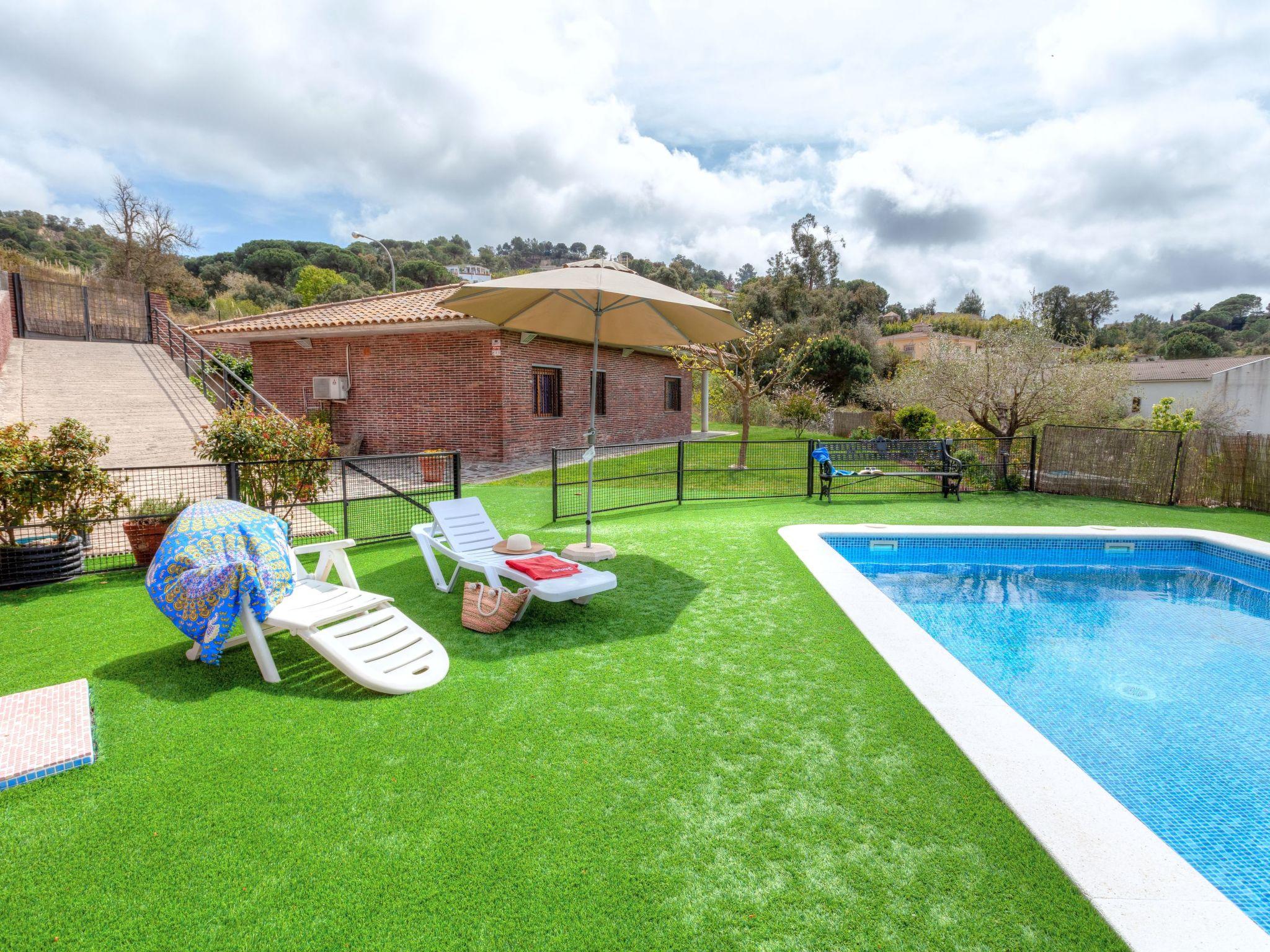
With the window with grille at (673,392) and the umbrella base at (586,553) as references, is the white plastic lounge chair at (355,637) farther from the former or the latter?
the window with grille at (673,392)

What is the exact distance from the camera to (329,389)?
15156 mm

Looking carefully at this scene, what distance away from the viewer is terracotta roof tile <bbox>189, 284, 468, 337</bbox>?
14.0 metres

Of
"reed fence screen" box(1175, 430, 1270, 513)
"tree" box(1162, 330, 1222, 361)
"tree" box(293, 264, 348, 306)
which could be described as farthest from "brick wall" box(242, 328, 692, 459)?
"tree" box(1162, 330, 1222, 361)

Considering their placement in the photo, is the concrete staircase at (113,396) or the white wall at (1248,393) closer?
the concrete staircase at (113,396)

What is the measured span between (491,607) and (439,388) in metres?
11.2

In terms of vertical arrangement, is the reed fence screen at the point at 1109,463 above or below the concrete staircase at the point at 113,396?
below

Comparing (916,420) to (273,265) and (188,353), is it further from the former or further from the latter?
(273,265)

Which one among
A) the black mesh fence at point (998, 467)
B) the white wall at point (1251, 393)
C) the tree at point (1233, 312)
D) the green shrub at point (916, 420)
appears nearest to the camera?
the black mesh fence at point (998, 467)

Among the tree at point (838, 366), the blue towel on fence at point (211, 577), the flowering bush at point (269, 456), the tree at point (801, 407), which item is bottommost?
the blue towel on fence at point (211, 577)

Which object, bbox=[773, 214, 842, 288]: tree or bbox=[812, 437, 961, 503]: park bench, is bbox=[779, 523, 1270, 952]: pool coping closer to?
bbox=[812, 437, 961, 503]: park bench

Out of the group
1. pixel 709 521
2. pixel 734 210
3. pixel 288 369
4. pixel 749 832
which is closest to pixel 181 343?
pixel 288 369

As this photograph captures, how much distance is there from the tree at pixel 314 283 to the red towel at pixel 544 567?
4003 cm

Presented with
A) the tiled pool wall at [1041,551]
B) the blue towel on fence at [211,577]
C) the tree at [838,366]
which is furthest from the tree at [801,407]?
the blue towel on fence at [211,577]

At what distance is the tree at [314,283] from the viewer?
39281 millimetres
